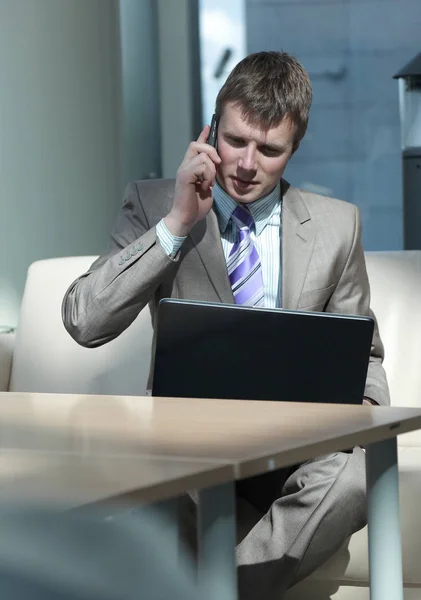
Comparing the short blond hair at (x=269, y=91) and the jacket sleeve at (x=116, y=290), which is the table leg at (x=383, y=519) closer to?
the jacket sleeve at (x=116, y=290)

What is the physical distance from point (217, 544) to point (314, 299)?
Result: 3.44 ft

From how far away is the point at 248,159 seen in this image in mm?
2008

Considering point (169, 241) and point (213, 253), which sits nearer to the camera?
point (169, 241)

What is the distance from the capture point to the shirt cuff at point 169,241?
1.87 meters

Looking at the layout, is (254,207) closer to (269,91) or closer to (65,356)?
(269,91)

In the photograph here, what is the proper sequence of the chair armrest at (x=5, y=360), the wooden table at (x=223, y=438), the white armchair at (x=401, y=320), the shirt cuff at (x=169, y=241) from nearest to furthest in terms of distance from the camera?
1. the wooden table at (x=223, y=438)
2. the shirt cuff at (x=169, y=241)
3. the white armchair at (x=401, y=320)
4. the chair armrest at (x=5, y=360)

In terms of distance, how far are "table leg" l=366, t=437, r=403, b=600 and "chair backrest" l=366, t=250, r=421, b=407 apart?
45.9 inches

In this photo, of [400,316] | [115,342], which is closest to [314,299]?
[400,316]

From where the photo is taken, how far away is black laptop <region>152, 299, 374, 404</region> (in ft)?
4.91

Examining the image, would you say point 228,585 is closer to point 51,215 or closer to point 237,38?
point 51,215

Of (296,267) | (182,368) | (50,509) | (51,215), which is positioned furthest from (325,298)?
(51,215)

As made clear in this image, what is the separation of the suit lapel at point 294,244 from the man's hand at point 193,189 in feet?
0.84

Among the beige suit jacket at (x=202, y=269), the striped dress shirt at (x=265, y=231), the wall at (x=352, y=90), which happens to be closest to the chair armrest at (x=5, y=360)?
the beige suit jacket at (x=202, y=269)

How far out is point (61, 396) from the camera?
1.49m
